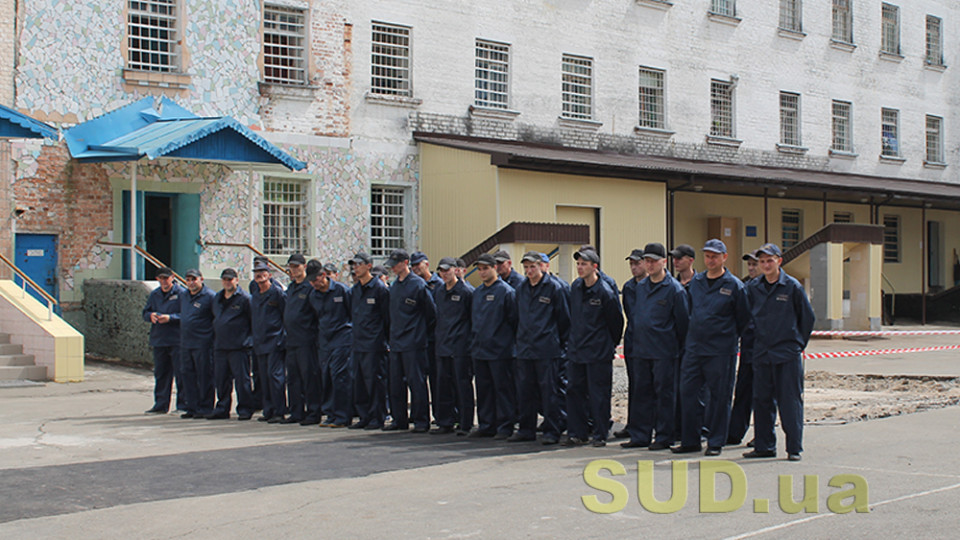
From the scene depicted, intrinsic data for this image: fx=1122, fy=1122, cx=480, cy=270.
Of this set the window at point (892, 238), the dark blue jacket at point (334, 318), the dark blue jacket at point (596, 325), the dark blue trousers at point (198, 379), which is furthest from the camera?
the window at point (892, 238)

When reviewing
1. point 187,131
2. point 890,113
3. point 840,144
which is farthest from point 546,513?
point 890,113

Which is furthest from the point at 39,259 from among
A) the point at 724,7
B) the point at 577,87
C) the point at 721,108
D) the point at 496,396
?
the point at 724,7

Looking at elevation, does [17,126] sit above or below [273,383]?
above

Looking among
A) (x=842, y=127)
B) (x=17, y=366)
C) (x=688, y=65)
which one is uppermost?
(x=688, y=65)

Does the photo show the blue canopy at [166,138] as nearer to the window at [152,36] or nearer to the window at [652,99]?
the window at [152,36]

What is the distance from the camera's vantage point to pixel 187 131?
18734 millimetres

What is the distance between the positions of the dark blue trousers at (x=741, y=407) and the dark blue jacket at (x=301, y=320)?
15.6 feet

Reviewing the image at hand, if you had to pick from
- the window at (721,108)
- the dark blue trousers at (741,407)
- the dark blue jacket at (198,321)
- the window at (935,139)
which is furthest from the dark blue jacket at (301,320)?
the window at (935,139)

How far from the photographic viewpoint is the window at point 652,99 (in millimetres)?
29422

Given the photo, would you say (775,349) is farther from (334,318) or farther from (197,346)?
(197,346)

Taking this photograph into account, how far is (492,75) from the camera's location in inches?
1028

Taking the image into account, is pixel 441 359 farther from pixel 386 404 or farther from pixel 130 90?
pixel 130 90

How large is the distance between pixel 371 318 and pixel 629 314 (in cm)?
299

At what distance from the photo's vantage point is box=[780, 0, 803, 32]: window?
3319 centimetres
